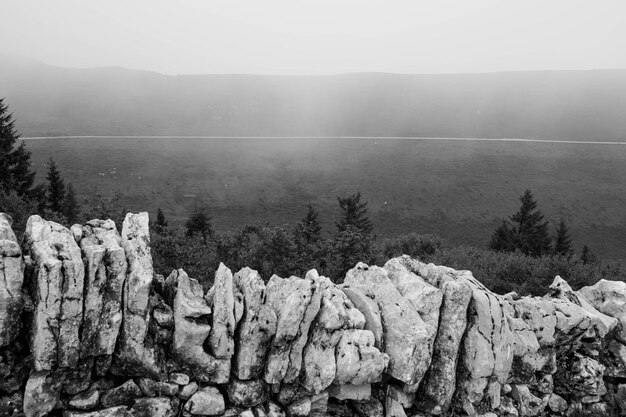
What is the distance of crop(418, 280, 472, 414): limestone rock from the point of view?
11.2 m

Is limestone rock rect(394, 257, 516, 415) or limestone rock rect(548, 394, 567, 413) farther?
limestone rock rect(548, 394, 567, 413)

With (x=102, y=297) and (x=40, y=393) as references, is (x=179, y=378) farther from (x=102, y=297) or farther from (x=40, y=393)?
(x=40, y=393)

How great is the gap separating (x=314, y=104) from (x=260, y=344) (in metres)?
162

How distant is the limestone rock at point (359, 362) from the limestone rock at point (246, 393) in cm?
194

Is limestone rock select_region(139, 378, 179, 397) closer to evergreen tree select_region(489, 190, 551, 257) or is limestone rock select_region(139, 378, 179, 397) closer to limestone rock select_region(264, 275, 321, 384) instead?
limestone rock select_region(264, 275, 321, 384)

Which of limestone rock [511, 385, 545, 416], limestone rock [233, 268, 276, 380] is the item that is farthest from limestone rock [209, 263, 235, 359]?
limestone rock [511, 385, 545, 416]

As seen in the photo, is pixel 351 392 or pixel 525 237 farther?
pixel 525 237

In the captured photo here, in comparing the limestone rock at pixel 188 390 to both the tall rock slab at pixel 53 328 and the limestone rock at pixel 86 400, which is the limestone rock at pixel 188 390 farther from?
the tall rock slab at pixel 53 328

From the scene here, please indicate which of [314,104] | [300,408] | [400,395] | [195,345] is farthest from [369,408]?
[314,104]

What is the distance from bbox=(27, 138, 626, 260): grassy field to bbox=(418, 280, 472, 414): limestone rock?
6878cm

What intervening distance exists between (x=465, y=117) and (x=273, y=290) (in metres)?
156

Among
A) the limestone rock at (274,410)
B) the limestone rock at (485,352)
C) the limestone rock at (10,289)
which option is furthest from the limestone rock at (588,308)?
the limestone rock at (10,289)

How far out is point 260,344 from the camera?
10.5 m

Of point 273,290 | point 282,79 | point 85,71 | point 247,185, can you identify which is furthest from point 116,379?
point 85,71
